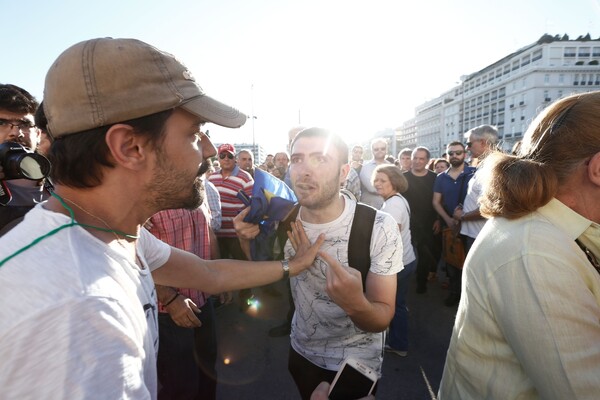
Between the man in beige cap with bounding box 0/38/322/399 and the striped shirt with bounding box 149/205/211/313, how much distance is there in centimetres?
111

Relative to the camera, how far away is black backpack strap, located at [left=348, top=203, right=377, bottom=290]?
6.29ft

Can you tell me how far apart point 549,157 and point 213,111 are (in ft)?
4.47

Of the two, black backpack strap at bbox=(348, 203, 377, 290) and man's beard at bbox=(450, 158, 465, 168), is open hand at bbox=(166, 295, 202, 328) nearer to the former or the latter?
black backpack strap at bbox=(348, 203, 377, 290)

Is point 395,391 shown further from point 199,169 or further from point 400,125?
point 400,125

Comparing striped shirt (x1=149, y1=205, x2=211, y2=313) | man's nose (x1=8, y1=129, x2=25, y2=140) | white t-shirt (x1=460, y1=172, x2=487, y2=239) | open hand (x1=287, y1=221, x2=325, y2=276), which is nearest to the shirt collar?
open hand (x1=287, y1=221, x2=325, y2=276)

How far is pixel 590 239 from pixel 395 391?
277cm

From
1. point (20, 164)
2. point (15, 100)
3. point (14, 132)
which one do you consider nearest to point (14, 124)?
point (14, 132)

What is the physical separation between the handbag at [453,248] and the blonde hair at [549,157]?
3716 millimetres

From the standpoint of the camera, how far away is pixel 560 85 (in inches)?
2579

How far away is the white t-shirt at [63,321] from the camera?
0.65 m

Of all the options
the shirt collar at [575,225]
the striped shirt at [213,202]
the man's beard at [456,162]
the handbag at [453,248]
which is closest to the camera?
the shirt collar at [575,225]

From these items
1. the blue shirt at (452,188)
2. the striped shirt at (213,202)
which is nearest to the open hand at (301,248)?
the striped shirt at (213,202)

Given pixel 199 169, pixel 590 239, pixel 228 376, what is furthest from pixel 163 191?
pixel 228 376

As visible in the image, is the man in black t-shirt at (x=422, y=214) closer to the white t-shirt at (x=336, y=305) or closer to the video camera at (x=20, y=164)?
the white t-shirt at (x=336, y=305)
